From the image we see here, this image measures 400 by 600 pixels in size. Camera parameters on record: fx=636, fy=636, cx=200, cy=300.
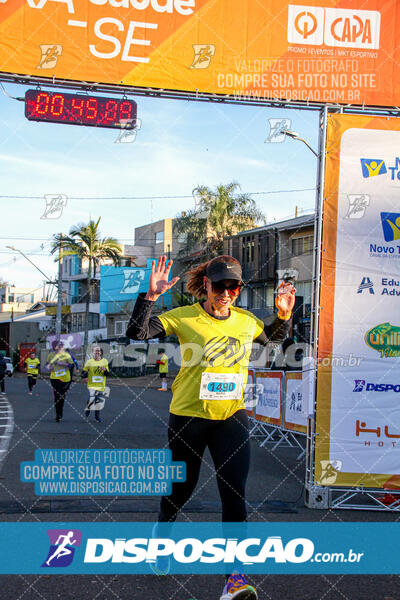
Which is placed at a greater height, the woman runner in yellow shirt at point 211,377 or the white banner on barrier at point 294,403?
the woman runner in yellow shirt at point 211,377

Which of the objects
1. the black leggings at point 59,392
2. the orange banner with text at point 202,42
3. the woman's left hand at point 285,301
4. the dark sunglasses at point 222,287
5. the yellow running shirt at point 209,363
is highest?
the orange banner with text at point 202,42

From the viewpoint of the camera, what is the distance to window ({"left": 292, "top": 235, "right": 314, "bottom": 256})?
1410 inches

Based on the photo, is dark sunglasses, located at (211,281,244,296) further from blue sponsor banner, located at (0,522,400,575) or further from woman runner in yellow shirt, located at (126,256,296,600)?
blue sponsor banner, located at (0,522,400,575)

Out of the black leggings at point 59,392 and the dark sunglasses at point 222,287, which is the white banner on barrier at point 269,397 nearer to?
the black leggings at point 59,392

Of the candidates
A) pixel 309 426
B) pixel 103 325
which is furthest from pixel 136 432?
pixel 103 325

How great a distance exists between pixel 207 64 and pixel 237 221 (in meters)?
28.2

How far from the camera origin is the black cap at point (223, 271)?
389 centimetres

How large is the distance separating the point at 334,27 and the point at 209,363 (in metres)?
5.04

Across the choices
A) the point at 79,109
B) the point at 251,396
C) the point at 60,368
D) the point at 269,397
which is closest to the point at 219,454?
Answer: the point at 79,109

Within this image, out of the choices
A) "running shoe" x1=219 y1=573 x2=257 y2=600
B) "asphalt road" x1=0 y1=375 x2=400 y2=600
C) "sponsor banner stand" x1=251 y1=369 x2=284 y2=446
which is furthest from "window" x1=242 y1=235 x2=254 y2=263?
"running shoe" x1=219 y1=573 x2=257 y2=600

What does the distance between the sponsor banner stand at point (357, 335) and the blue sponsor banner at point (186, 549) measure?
1132 mm

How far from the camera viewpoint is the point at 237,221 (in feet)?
116

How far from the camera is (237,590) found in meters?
3.48

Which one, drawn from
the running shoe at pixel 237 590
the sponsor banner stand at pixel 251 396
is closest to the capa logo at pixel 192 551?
the running shoe at pixel 237 590
